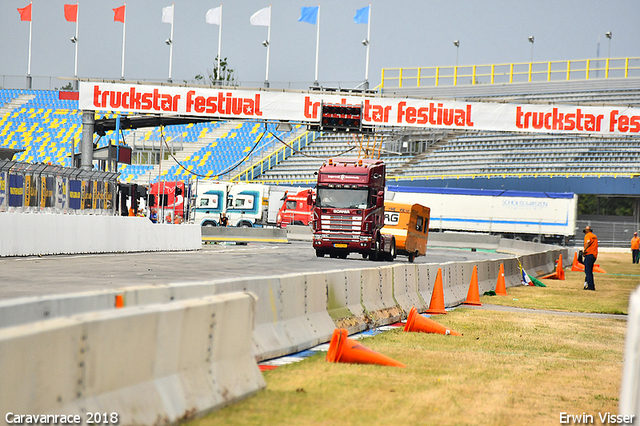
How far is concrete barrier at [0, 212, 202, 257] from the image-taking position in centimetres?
2136

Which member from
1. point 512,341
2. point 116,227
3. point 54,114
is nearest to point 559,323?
point 512,341

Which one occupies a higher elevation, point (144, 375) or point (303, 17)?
point (303, 17)

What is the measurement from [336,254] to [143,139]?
131ft

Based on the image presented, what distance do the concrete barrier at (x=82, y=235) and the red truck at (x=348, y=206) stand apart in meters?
5.71

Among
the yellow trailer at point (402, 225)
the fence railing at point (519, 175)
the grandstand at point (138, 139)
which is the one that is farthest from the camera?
the grandstand at point (138, 139)

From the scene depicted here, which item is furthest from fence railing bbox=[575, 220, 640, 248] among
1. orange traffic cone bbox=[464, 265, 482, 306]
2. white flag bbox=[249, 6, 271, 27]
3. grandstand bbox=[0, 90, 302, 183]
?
orange traffic cone bbox=[464, 265, 482, 306]

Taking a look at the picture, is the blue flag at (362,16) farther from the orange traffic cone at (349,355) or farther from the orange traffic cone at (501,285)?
the orange traffic cone at (349,355)

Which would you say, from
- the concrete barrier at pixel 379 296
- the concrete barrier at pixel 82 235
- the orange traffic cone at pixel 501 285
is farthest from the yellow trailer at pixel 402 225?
the concrete barrier at pixel 379 296

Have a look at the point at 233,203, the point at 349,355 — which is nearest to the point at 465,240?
the point at 233,203

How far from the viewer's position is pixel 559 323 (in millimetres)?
14359

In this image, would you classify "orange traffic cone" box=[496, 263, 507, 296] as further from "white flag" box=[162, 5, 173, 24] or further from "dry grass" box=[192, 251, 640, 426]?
"white flag" box=[162, 5, 173, 24]

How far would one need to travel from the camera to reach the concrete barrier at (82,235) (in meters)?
21.4

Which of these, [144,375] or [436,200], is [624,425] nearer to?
[144,375]

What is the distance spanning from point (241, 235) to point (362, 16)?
15.1 m
